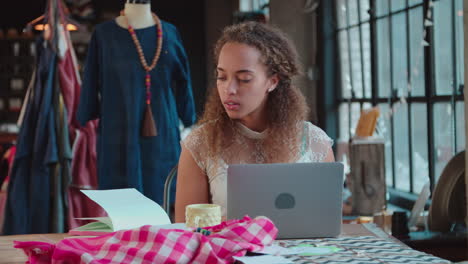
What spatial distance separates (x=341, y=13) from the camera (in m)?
4.41

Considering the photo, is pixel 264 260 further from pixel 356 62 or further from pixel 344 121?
pixel 344 121

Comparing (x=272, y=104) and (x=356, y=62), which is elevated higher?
(x=356, y=62)

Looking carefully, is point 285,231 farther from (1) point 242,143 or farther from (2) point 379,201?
(2) point 379,201

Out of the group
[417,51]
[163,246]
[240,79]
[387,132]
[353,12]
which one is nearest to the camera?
[163,246]

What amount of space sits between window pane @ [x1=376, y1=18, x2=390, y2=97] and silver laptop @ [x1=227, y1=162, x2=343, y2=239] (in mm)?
2282

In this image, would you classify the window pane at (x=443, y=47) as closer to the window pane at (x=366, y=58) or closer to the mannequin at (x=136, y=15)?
the window pane at (x=366, y=58)

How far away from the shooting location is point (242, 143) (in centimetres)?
218

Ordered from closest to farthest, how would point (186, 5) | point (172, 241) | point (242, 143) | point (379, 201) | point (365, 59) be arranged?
point (172, 241) → point (242, 143) → point (379, 201) → point (365, 59) → point (186, 5)

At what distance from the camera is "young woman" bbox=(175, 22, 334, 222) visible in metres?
2.10

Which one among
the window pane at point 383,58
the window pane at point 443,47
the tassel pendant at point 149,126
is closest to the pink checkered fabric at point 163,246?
the tassel pendant at point 149,126

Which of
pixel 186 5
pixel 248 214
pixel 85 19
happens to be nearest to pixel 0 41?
pixel 85 19

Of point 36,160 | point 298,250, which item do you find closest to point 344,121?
point 36,160

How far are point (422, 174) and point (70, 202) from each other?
181 cm

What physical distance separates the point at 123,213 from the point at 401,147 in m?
2.32
